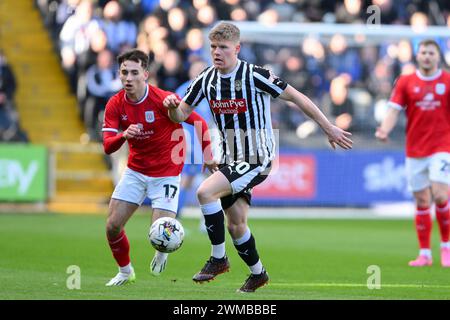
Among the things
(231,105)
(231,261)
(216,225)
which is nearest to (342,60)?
(231,261)

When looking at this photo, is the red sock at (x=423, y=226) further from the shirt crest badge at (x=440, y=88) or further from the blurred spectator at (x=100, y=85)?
the blurred spectator at (x=100, y=85)

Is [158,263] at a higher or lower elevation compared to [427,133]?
lower

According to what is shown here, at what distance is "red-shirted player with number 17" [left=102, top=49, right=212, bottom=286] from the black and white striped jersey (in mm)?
730

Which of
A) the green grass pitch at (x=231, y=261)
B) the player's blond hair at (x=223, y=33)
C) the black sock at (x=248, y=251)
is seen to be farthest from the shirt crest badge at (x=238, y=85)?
the green grass pitch at (x=231, y=261)

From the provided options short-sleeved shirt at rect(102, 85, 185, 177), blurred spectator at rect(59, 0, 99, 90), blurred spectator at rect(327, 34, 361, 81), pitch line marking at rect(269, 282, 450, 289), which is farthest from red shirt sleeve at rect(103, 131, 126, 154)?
blurred spectator at rect(59, 0, 99, 90)

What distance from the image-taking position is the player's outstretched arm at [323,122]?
816 cm

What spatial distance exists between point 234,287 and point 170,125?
1.58 metres

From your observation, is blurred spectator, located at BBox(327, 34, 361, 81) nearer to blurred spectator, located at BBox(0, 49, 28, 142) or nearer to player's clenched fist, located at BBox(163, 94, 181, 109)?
blurred spectator, located at BBox(0, 49, 28, 142)

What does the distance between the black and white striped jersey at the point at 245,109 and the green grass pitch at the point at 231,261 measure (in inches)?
45.7

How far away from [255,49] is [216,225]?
1230 centimetres

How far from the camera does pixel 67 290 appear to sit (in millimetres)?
8172

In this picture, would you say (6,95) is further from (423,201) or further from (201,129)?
(201,129)

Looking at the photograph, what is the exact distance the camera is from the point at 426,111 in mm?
11852
